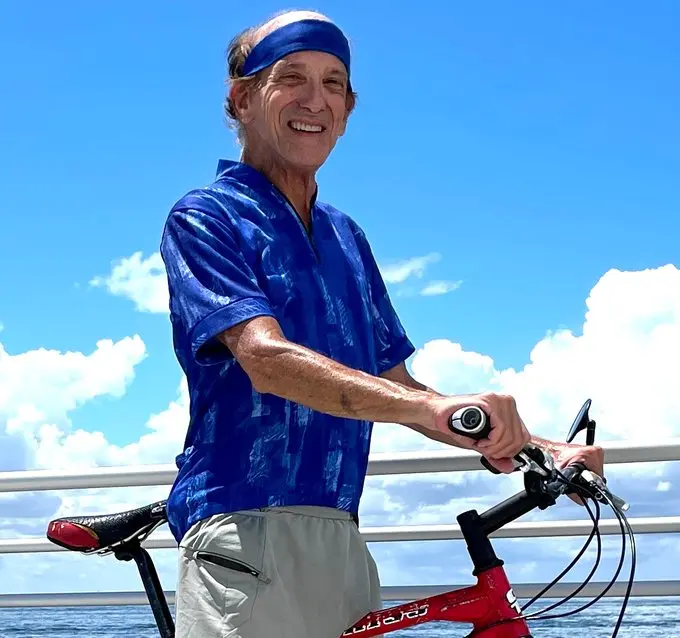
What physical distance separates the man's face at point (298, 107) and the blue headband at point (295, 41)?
0.04 feet

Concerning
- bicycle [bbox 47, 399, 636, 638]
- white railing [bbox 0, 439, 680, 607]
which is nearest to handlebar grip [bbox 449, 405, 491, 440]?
bicycle [bbox 47, 399, 636, 638]

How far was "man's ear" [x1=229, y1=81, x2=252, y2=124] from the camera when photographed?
2092mm

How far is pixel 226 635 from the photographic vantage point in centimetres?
180

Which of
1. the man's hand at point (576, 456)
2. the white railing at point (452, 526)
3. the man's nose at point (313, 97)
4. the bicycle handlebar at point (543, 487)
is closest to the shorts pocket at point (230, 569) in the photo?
the bicycle handlebar at point (543, 487)

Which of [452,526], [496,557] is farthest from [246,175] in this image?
[452,526]

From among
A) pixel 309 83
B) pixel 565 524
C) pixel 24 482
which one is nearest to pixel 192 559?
pixel 309 83

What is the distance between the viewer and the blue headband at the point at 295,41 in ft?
6.60

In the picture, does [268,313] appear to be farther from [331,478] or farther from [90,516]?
[90,516]

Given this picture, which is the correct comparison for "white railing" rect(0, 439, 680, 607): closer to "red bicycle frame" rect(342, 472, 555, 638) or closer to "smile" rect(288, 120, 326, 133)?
"red bicycle frame" rect(342, 472, 555, 638)

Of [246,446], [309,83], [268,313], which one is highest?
[309,83]

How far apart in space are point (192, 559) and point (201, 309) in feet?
1.41

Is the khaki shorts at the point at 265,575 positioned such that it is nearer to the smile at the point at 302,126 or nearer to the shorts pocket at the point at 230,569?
the shorts pocket at the point at 230,569

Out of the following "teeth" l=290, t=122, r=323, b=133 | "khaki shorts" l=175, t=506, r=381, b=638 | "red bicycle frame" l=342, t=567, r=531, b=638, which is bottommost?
"red bicycle frame" l=342, t=567, r=531, b=638

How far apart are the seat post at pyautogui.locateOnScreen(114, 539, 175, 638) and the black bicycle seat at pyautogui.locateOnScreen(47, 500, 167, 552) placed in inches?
1.2
